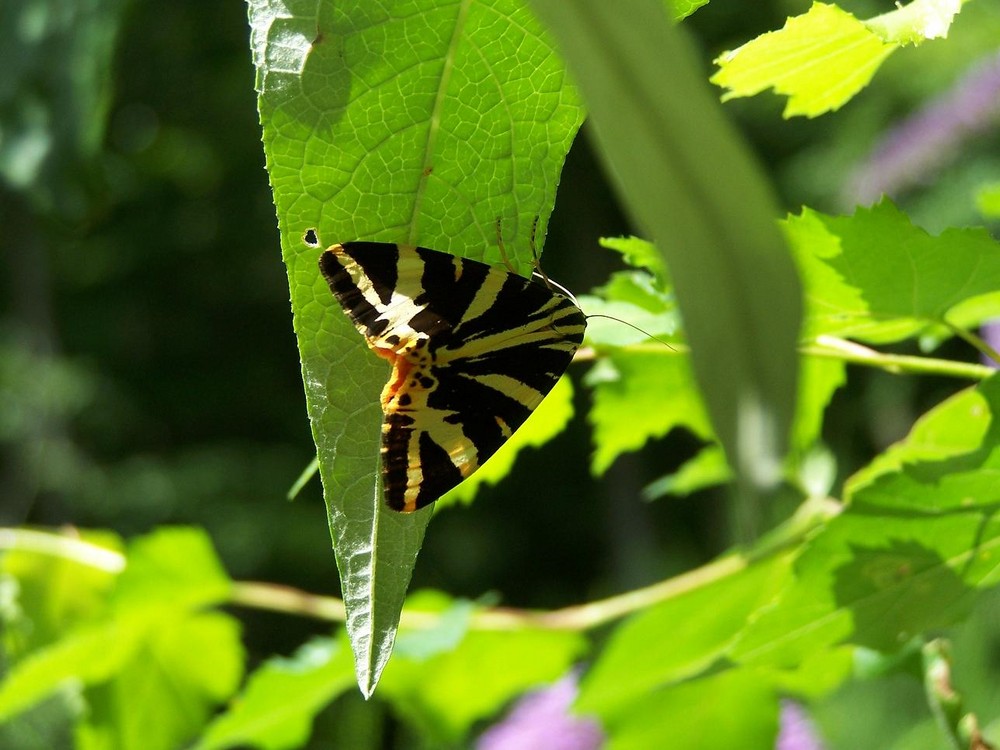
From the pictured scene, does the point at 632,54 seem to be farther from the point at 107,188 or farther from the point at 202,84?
the point at 202,84

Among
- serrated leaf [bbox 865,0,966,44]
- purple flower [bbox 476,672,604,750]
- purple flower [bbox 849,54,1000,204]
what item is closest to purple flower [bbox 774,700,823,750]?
purple flower [bbox 476,672,604,750]

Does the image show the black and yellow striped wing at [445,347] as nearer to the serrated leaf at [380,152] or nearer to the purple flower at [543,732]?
the serrated leaf at [380,152]

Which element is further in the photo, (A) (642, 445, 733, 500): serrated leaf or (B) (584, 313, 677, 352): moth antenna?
(A) (642, 445, 733, 500): serrated leaf

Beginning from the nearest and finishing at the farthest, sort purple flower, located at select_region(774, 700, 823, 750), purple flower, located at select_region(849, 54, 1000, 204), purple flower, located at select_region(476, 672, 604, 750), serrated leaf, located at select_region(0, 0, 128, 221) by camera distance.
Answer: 1. serrated leaf, located at select_region(0, 0, 128, 221)
2. purple flower, located at select_region(774, 700, 823, 750)
3. purple flower, located at select_region(476, 672, 604, 750)
4. purple flower, located at select_region(849, 54, 1000, 204)

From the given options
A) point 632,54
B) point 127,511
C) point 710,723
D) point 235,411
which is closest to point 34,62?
point 710,723

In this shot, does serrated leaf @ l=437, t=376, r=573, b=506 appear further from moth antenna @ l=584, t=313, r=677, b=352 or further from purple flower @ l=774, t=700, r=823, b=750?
purple flower @ l=774, t=700, r=823, b=750

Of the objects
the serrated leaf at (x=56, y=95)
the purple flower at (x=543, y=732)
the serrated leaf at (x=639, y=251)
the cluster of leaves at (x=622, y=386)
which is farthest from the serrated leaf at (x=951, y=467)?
the purple flower at (x=543, y=732)

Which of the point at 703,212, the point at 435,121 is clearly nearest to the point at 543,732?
the point at 435,121
